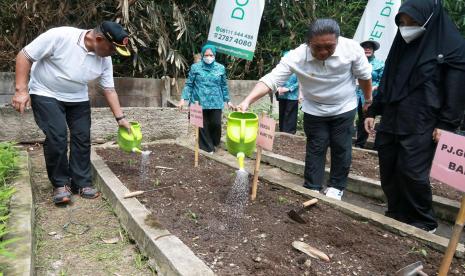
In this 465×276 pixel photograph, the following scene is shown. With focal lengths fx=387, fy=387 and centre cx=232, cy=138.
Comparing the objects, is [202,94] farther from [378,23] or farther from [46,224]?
[378,23]

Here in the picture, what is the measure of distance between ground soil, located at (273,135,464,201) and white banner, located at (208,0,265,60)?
6.00ft

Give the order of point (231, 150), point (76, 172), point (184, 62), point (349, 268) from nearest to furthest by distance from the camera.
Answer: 1. point (349, 268)
2. point (231, 150)
3. point (76, 172)
4. point (184, 62)

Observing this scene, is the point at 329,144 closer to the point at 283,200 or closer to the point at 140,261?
the point at 283,200

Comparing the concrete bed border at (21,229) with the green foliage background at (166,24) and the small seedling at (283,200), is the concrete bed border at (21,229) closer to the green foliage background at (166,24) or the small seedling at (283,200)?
the small seedling at (283,200)

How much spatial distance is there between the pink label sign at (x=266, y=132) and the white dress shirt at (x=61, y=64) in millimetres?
1644

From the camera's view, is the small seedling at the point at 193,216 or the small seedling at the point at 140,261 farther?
the small seedling at the point at 193,216

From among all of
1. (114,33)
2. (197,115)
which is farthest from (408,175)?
(114,33)

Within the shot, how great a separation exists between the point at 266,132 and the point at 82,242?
160cm

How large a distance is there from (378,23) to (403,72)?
5397 mm

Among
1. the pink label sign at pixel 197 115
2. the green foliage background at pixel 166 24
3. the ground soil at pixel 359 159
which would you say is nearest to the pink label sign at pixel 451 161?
the ground soil at pixel 359 159

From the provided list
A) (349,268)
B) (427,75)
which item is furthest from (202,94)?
(349,268)

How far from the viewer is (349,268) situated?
7.49 feet

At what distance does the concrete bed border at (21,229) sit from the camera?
1976 mm

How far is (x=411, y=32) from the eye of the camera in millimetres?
2830
